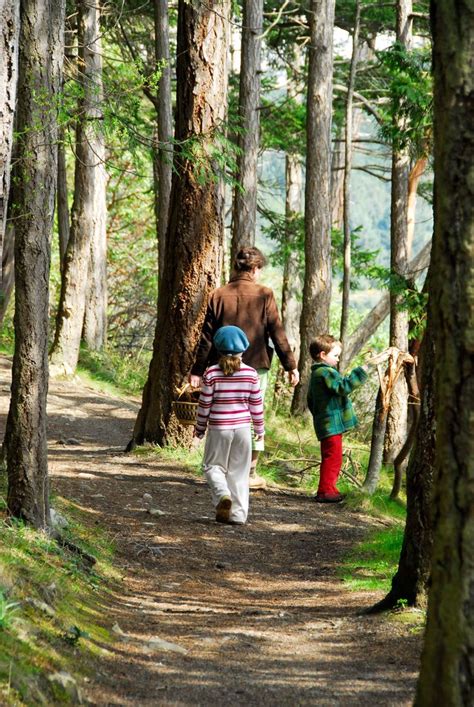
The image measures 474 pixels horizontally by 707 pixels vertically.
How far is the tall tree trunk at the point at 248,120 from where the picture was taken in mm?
17484

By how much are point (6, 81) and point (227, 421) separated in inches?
166

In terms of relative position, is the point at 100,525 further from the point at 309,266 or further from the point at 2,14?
the point at 309,266

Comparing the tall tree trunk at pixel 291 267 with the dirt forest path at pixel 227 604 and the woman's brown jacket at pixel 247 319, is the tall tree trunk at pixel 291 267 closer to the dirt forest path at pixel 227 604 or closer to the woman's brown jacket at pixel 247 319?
the dirt forest path at pixel 227 604

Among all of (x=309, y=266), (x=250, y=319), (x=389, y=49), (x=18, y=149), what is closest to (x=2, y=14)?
(x=18, y=149)

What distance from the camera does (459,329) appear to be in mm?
3262

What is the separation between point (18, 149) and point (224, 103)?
508 centimetres

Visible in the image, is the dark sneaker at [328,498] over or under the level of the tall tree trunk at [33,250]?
under

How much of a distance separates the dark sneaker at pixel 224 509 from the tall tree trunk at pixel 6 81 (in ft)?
13.5

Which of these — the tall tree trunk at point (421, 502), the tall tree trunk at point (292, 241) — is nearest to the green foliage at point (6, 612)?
the tall tree trunk at point (421, 502)

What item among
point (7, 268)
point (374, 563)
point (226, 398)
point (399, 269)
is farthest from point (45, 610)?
point (7, 268)

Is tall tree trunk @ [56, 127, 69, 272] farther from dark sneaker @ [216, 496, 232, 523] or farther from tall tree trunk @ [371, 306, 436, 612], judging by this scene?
tall tree trunk @ [371, 306, 436, 612]

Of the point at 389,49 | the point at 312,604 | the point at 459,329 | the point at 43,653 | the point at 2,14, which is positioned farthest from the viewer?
the point at 389,49

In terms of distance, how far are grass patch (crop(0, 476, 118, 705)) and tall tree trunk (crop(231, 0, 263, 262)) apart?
1160 centimetres

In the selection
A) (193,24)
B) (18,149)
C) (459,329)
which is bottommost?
(459,329)
